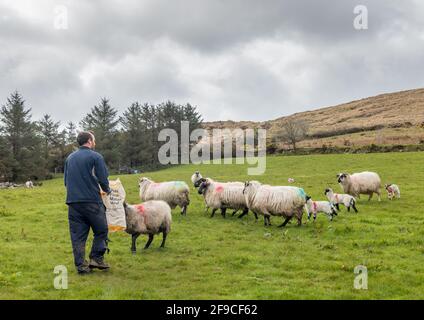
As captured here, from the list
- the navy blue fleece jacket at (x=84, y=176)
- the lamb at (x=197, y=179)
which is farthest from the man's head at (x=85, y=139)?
the lamb at (x=197, y=179)

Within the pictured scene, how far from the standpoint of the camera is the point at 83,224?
10398 mm

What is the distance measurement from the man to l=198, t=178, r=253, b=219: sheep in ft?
33.8

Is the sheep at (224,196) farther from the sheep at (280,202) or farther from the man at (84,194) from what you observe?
the man at (84,194)

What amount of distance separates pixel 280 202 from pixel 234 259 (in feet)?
18.6

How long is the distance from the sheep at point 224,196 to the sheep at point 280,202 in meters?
1.55

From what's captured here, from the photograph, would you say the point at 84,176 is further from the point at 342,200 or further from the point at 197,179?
the point at 197,179

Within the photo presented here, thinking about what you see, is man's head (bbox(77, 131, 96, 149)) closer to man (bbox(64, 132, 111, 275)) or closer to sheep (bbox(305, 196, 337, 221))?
man (bbox(64, 132, 111, 275))

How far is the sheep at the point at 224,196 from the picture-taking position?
65.9 feet

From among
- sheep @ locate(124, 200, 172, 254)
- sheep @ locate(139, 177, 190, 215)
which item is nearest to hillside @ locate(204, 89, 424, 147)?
sheep @ locate(139, 177, 190, 215)

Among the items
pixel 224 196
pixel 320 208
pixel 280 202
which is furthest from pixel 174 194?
pixel 320 208
